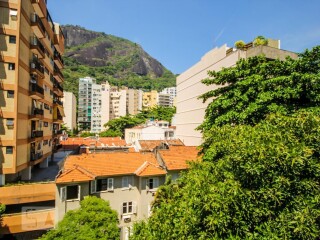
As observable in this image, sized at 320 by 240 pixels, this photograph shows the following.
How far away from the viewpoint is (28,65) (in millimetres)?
24453

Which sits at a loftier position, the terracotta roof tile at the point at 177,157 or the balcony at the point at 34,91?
the balcony at the point at 34,91

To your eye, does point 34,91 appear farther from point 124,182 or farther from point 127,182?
point 127,182

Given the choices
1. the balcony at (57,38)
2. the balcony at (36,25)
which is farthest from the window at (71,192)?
the balcony at (57,38)

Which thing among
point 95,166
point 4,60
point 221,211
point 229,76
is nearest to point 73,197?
point 95,166

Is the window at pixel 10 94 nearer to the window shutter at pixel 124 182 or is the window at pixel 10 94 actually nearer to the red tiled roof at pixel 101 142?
the window shutter at pixel 124 182

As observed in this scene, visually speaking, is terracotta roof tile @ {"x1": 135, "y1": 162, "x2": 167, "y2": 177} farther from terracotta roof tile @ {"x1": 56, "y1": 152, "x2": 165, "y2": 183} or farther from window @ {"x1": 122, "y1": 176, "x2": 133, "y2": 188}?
window @ {"x1": 122, "y1": 176, "x2": 133, "y2": 188}

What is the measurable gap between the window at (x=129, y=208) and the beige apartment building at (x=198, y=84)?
15263 millimetres

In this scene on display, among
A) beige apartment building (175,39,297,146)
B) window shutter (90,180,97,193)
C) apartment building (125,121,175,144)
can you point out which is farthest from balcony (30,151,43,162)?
apartment building (125,121,175,144)

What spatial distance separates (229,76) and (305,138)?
10818 mm

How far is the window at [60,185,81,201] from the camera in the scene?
20141mm

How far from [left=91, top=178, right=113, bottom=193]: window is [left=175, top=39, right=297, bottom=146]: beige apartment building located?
53.5ft

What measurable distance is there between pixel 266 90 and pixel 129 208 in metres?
17.9

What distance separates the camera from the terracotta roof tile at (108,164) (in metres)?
22.0
